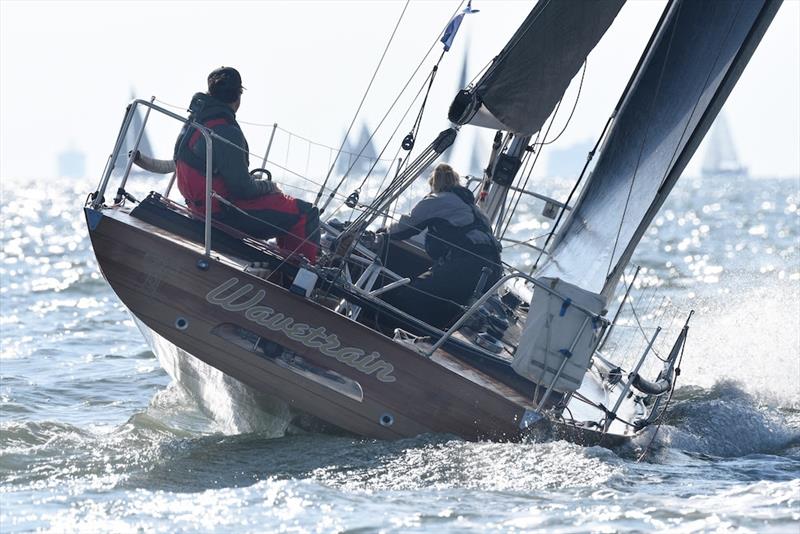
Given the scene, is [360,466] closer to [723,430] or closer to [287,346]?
[287,346]

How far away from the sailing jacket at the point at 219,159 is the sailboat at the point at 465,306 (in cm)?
22

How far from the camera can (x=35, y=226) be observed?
39.7 metres

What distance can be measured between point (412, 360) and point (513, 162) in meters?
3.42

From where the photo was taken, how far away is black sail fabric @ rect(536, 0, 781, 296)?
27.7 feet

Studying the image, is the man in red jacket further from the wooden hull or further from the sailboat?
the wooden hull

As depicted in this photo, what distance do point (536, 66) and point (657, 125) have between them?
1512 millimetres

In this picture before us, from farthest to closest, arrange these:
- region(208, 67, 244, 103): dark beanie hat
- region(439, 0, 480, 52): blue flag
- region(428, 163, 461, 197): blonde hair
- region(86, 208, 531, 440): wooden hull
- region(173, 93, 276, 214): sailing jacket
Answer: region(439, 0, 480, 52): blue flag, region(428, 163, 461, 197): blonde hair, region(208, 67, 244, 103): dark beanie hat, region(173, 93, 276, 214): sailing jacket, region(86, 208, 531, 440): wooden hull

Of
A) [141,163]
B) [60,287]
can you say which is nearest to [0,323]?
[60,287]

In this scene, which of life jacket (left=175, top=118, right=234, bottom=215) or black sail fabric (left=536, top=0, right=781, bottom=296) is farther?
black sail fabric (left=536, top=0, right=781, bottom=296)

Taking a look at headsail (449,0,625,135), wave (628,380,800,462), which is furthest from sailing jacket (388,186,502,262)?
wave (628,380,800,462)

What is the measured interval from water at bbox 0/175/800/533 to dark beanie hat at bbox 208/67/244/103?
1.72 metres

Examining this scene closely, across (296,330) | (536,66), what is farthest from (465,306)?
(536,66)

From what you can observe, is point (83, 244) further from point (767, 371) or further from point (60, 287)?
point (767, 371)

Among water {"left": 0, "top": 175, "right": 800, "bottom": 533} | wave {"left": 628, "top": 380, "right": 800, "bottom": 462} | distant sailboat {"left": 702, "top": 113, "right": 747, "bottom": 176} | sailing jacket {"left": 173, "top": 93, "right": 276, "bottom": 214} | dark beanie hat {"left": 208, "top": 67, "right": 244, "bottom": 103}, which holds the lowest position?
water {"left": 0, "top": 175, "right": 800, "bottom": 533}
